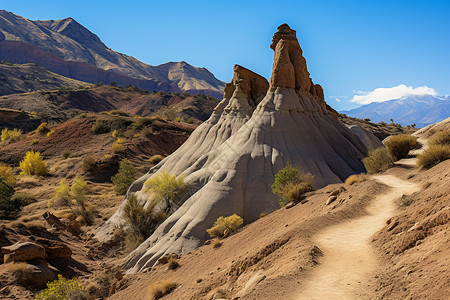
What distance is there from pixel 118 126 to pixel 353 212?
178 ft

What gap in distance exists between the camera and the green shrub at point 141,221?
2298cm

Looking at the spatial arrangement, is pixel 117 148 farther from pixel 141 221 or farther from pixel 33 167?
pixel 141 221

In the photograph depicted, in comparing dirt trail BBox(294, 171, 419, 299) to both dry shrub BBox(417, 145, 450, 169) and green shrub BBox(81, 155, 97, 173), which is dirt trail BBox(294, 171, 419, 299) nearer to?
dry shrub BBox(417, 145, 450, 169)

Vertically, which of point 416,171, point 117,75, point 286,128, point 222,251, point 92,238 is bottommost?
point 92,238

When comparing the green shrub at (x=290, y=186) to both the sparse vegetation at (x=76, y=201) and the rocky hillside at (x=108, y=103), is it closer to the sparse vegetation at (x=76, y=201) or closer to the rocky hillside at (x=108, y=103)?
the sparse vegetation at (x=76, y=201)

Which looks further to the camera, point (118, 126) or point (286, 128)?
point (118, 126)

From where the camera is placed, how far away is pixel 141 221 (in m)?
23.1

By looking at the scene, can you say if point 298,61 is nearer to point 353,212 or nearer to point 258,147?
point 258,147

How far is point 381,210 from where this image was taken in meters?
12.2

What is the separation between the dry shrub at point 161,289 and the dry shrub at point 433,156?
12396 mm

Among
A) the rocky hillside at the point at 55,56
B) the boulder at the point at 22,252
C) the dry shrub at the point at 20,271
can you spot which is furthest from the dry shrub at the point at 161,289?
the rocky hillside at the point at 55,56

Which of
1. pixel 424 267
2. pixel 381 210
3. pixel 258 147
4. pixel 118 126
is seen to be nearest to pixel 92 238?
pixel 258 147

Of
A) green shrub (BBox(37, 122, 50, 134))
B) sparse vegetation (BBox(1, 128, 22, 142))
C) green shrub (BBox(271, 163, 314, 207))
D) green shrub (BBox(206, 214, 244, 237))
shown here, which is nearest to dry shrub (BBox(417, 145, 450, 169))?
green shrub (BBox(271, 163, 314, 207))

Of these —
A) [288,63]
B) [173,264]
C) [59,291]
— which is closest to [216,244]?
[173,264]
